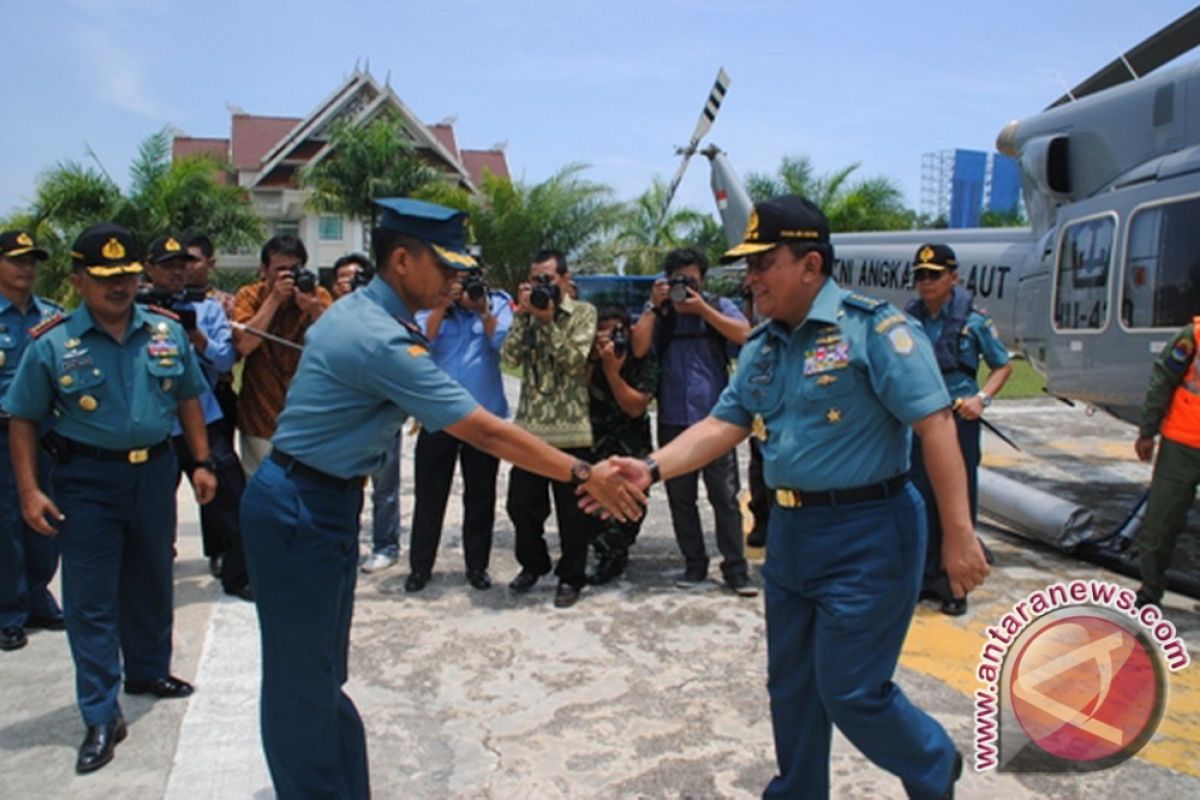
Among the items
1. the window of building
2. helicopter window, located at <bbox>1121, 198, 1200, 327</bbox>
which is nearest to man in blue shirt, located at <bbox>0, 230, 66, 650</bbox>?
helicopter window, located at <bbox>1121, 198, 1200, 327</bbox>

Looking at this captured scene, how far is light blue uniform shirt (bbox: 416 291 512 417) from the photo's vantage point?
523cm

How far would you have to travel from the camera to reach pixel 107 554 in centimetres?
340

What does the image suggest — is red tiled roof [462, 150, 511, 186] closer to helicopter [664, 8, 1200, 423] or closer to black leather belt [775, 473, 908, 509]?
helicopter [664, 8, 1200, 423]

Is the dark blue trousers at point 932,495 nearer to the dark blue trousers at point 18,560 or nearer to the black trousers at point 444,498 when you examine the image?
the black trousers at point 444,498

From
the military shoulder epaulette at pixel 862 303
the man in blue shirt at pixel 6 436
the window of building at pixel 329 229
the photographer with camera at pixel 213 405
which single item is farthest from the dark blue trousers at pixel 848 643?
the window of building at pixel 329 229

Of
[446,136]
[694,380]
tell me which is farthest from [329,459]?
[446,136]

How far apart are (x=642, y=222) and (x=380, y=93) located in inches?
516

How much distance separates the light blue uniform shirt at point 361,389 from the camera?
8.10 ft

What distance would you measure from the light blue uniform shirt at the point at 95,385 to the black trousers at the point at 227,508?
146cm

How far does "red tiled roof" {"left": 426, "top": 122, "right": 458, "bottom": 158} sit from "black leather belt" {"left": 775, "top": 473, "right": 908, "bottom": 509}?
120 ft

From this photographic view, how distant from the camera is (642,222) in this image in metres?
28.9

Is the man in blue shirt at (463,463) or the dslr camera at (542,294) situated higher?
the dslr camera at (542,294)

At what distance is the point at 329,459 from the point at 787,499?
1.28 m

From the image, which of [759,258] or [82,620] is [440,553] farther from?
[759,258]
